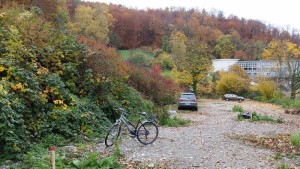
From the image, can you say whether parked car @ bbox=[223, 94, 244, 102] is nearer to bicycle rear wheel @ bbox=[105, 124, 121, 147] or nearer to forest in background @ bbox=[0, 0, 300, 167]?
forest in background @ bbox=[0, 0, 300, 167]

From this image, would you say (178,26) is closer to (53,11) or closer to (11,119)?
(53,11)

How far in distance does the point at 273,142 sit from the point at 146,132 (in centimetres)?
480

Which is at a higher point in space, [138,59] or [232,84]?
[138,59]

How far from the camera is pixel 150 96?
21734 mm

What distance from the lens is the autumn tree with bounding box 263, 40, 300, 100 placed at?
3994 centimetres

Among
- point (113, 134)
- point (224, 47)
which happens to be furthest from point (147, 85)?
point (224, 47)

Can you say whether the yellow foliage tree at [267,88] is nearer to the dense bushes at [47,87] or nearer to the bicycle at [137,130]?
the dense bushes at [47,87]

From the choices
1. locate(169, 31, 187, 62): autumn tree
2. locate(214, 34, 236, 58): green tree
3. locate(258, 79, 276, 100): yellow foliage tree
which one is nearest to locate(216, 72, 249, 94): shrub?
locate(258, 79, 276, 100): yellow foliage tree

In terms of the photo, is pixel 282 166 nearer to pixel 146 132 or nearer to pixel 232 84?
pixel 146 132

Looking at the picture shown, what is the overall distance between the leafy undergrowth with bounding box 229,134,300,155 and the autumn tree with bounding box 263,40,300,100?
30.3 m

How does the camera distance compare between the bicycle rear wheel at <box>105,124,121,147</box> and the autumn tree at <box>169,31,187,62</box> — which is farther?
the autumn tree at <box>169,31,187,62</box>

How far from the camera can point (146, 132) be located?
9.84 m

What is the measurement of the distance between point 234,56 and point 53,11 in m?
71.4

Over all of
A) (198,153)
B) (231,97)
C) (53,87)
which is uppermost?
(53,87)
